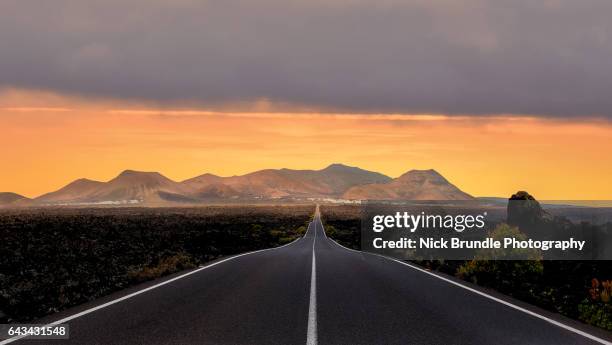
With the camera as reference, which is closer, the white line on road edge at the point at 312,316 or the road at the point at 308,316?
the white line on road edge at the point at 312,316

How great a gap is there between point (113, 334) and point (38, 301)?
5.46 m

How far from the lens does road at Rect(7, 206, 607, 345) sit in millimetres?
8945

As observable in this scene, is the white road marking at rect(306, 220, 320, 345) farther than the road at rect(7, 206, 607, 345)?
No

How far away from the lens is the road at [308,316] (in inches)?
352

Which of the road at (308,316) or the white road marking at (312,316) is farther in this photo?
the road at (308,316)

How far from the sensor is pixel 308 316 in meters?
10.8

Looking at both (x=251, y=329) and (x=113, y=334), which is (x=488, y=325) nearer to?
(x=251, y=329)

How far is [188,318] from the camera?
411 inches

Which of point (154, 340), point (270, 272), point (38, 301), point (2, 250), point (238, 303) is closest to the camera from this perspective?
point (154, 340)

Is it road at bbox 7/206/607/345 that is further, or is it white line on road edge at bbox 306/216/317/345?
road at bbox 7/206/607/345

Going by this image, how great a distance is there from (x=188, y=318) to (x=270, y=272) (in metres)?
9.09

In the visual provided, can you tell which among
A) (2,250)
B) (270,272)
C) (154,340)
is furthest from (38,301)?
(2,250)

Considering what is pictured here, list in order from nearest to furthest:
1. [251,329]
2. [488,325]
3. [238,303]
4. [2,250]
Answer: [251,329] → [488,325] → [238,303] → [2,250]

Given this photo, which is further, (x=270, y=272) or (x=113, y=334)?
(x=270, y=272)
